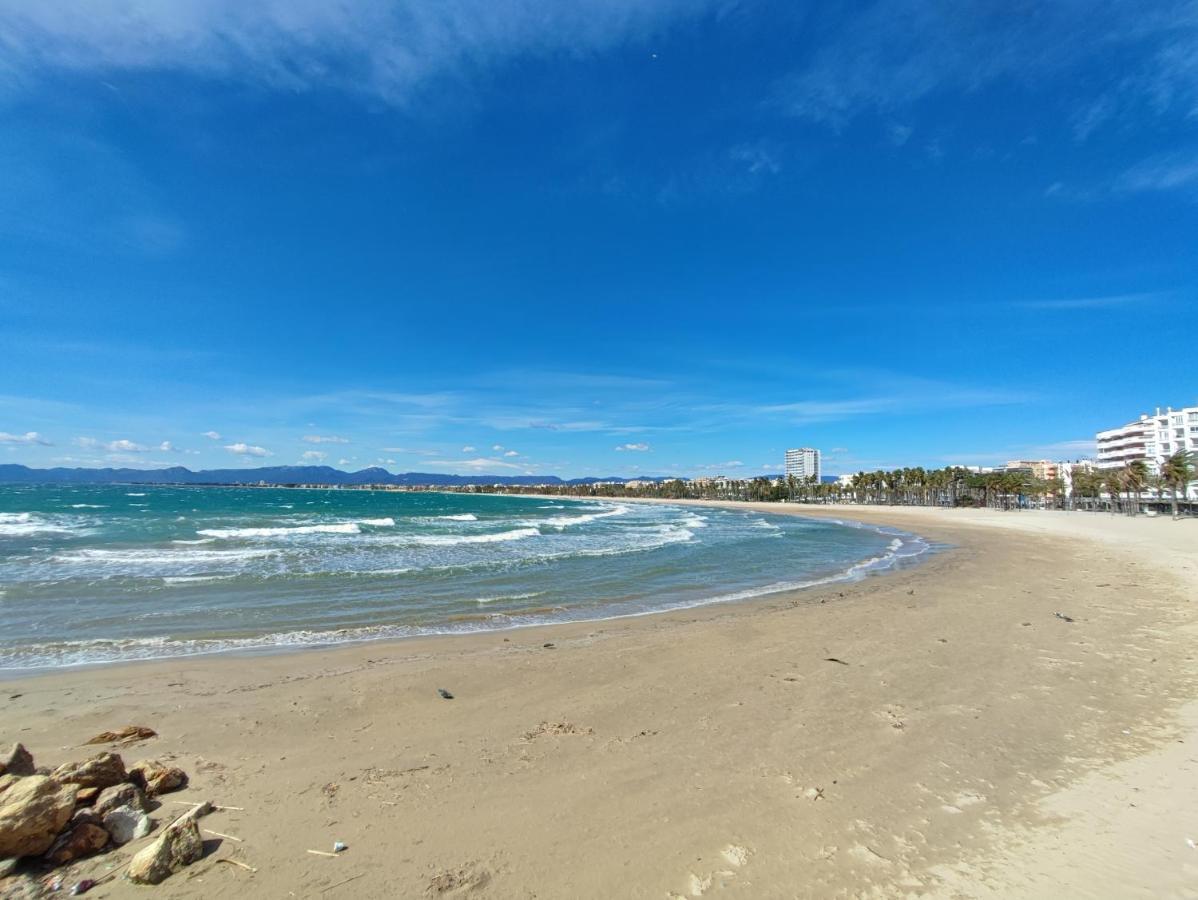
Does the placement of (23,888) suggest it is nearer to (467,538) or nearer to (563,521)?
(467,538)

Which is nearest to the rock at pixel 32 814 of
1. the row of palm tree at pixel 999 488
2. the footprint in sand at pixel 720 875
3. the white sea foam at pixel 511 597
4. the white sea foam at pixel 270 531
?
the footprint in sand at pixel 720 875

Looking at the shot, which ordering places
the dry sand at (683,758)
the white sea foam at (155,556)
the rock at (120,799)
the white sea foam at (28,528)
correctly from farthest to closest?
1. the white sea foam at (28,528)
2. the white sea foam at (155,556)
3. the rock at (120,799)
4. the dry sand at (683,758)

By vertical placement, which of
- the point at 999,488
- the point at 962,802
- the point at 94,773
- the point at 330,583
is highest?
the point at 999,488

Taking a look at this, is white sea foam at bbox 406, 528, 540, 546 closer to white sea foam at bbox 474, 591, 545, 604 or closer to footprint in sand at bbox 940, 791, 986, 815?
white sea foam at bbox 474, 591, 545, 604

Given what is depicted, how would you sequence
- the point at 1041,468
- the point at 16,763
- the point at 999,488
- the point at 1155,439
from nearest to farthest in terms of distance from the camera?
the point at 16,763, the point at 1155,439, the point at 999,488, the point at 1041,468

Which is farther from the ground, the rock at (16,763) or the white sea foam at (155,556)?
the rock at (16,763)

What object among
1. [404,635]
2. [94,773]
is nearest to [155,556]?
[404,635]

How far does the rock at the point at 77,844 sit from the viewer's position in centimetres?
356

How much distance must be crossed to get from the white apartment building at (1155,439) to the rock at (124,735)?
102732 millimetres

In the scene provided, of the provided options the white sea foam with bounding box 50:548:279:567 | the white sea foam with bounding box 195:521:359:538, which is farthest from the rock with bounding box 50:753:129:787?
the white sea foam with bounding box 195:521:359:538

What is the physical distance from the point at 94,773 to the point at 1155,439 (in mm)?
119928

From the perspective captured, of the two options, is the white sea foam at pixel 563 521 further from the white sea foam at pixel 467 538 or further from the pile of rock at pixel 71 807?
the pile of rock at pixel 71 807

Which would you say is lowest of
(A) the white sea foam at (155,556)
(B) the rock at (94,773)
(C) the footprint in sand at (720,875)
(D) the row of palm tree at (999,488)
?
(A) the white sea foam at (155,556)

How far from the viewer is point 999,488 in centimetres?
9388
